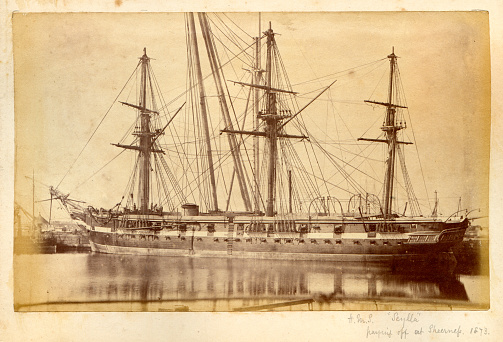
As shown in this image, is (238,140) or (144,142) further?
(238,140)

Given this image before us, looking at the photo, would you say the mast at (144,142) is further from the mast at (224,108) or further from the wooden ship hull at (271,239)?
the mast at (224,108)

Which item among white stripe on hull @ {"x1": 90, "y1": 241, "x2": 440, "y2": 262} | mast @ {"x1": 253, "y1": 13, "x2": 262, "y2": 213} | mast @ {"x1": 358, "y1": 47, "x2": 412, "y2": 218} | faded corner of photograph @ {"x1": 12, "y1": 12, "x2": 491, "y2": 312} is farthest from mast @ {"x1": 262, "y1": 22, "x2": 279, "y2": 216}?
mast @ {"x1": 358, "y1": 47, "x2": 412, "y2": 218}

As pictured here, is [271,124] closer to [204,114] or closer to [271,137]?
[271,137]

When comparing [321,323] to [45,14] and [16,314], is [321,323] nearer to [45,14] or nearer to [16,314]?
[16,314]

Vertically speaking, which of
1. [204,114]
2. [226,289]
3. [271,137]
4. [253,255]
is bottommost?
[226,289]

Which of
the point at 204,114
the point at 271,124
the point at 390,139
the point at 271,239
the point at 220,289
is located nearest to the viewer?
the point at 220,289

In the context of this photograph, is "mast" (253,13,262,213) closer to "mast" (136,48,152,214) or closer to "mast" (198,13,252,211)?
Result: "mast" (198,13,252,211)

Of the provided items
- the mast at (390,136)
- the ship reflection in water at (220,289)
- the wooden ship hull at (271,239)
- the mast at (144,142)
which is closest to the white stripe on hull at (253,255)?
the wooden ship hull at (271,239)

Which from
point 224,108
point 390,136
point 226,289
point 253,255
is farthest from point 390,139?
point 226,289
